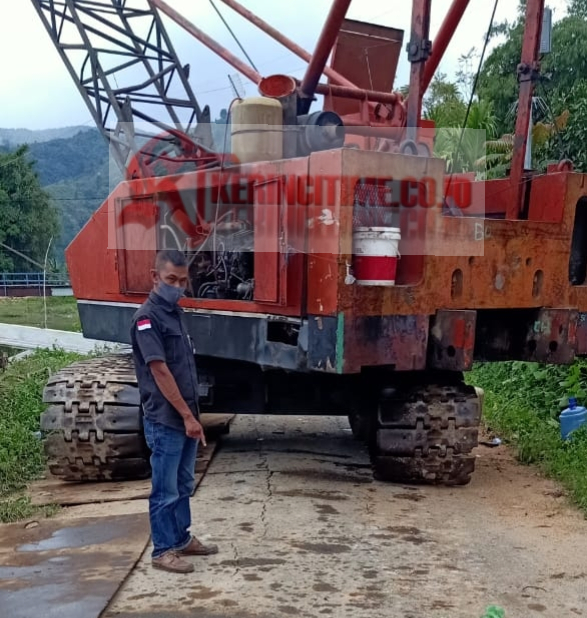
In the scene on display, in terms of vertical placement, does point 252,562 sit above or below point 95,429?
below

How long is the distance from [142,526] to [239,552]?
0.68m

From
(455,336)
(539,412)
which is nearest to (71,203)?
(539,412)

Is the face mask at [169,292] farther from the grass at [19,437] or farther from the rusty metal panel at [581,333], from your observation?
the rusty metal panel at [581,333]

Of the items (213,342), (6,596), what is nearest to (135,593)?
(6,596)

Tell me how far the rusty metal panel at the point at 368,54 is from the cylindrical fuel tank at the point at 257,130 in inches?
85.0

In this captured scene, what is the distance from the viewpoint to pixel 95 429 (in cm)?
580

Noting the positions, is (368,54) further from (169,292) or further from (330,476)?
(169,292)

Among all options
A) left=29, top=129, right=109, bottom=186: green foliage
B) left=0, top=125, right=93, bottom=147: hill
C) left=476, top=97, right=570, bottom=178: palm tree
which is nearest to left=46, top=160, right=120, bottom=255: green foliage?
left=29, top=129, right=109, bottom=186: green foliage

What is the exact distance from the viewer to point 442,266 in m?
5.23

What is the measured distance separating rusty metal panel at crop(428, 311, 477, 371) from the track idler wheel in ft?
1.24

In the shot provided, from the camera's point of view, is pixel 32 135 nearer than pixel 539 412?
No

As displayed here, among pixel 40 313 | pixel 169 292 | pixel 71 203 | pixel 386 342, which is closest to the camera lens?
pixel 169 292

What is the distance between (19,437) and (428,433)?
3.62 meters

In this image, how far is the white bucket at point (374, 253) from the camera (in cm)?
492
